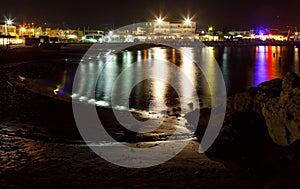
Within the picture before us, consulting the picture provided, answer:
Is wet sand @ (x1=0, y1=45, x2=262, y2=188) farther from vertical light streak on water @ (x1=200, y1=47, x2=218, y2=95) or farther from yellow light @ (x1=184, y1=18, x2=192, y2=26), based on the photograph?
yellow light @ (x1=184, y1=18, x2=192, y2=26)

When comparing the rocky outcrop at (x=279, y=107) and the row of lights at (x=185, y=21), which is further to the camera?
the row of lights at (x=185, y=21)

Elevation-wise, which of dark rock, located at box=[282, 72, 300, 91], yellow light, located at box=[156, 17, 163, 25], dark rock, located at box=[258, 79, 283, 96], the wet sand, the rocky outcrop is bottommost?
the wet sand

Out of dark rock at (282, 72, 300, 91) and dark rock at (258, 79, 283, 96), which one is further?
dark rock at (258, 79, 283, 96)

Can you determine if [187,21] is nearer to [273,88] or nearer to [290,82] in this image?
[273,88]

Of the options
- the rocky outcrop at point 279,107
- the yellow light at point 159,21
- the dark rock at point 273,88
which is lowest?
the rocky outcrop at point 279,107

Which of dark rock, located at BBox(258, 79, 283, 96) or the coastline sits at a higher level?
dark rock, located at BBox(258, 79, 283, 96)

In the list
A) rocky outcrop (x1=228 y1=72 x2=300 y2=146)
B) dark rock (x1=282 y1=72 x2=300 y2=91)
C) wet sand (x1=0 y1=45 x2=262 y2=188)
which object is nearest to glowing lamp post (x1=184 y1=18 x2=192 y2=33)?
rocky outcrop (x1=228 y1=72 x2=300 y2=146)

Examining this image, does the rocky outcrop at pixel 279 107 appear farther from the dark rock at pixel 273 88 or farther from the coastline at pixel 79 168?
the coastline at pixel 79 168

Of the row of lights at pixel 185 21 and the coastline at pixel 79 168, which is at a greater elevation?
the row of lights at pixel 185 21

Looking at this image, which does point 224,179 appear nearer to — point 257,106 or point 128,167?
point 128,167

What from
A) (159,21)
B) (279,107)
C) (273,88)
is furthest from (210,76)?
(159,21)

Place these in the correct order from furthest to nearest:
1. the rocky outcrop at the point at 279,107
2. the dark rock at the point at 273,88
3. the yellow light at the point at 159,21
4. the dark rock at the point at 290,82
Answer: the yellow light at the point at 159,21, the dark rock at the point at 273,88, the dark rock at the point at 290,82, the rocky outcrop at the point at 279,107

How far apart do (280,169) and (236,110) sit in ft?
13.3

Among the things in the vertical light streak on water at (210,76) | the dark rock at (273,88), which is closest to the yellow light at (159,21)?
the vertical light streak on water at (210,76)
